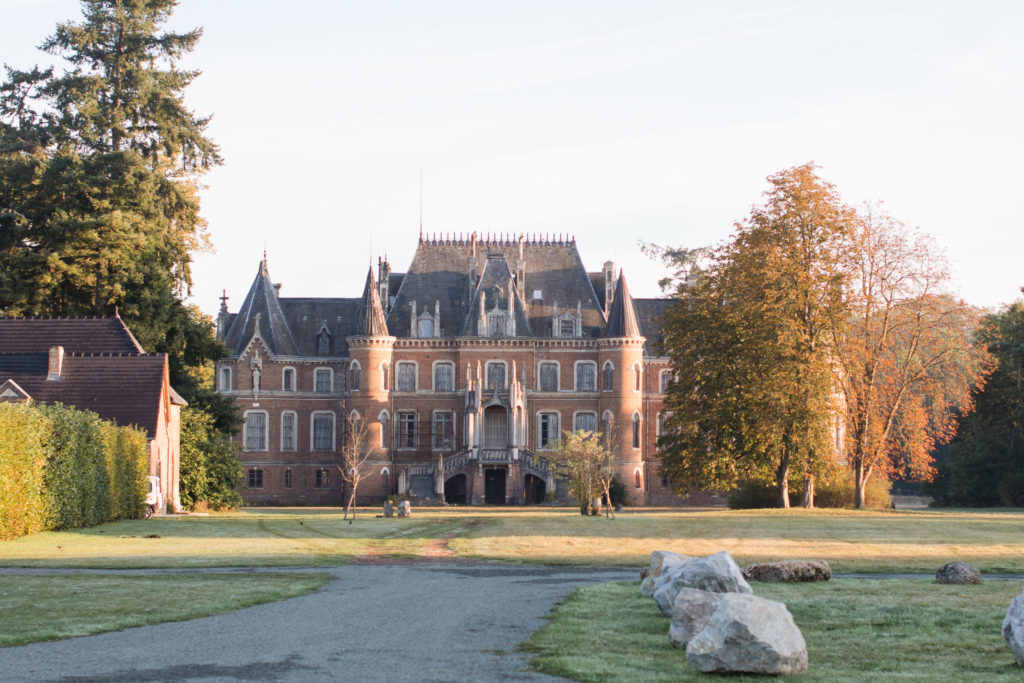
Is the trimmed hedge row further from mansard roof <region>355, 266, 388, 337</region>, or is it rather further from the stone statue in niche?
the stone statue in niche

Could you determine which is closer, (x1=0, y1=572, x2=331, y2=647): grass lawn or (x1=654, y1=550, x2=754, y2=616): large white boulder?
(x1=654, y1=550, x2=754, y2=616): large white boulder

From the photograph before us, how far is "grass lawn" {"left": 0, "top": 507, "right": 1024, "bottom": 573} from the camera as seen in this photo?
25.8 meters

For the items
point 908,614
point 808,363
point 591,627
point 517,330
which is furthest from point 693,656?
point 517,330

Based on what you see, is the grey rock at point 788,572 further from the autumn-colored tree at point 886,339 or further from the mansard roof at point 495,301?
the mansard roof at point 495,301

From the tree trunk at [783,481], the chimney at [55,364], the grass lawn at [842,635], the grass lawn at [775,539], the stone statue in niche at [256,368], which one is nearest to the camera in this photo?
the grass lawn at [842,635]

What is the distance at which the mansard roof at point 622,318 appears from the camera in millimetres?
70312

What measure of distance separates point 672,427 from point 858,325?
863cm

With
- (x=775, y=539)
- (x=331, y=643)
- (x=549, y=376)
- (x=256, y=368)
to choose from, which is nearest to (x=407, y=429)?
(x=549, y=376)

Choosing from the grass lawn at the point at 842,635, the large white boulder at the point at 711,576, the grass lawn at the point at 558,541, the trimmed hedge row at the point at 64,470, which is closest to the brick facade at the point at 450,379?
the grass lawn at the point at 558,541

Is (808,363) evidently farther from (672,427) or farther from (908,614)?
(908,614)

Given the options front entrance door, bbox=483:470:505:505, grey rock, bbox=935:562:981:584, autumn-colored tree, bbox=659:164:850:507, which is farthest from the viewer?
front entrance door, bbox=483:470:505:505

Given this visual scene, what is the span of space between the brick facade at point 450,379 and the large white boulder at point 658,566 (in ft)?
166

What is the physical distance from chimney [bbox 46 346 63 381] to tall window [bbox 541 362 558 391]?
34782 millimetres

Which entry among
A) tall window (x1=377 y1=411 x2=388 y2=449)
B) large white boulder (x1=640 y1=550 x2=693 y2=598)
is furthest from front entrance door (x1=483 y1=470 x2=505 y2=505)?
large white boulder (x1=640 y1=550 x2=693 y2=598)
